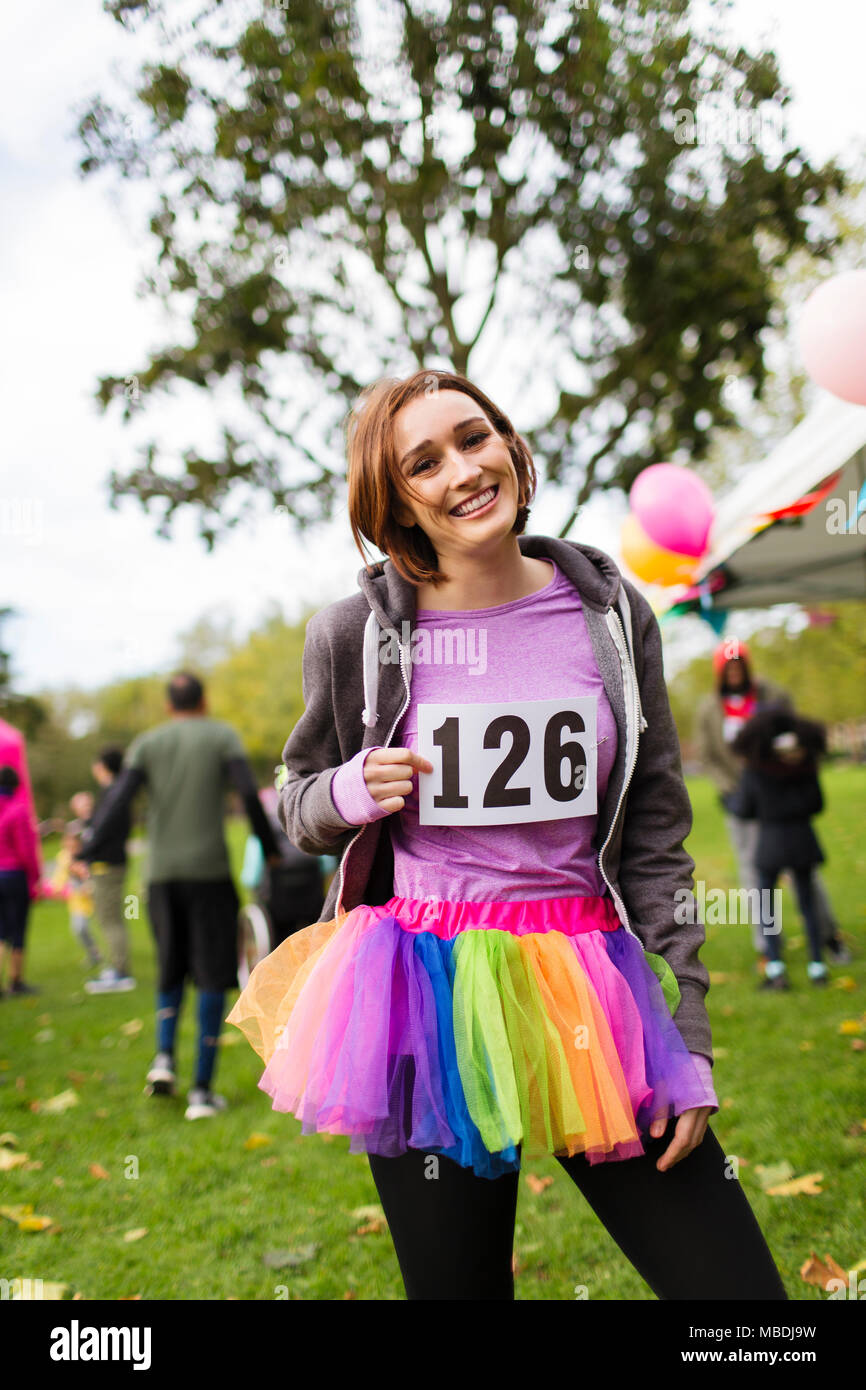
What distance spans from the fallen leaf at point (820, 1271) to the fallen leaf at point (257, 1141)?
7.85 ft

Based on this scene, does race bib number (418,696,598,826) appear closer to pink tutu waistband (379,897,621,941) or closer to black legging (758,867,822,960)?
pink tutu waistband (379,897,621,941)

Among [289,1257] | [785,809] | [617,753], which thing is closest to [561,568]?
[617,753]

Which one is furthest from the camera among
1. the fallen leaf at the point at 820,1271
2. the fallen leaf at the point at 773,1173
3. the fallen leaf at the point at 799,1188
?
the fallen leaf at the point at 773,1173

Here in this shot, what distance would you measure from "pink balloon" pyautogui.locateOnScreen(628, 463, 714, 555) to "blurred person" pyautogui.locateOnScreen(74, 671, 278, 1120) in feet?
7.63

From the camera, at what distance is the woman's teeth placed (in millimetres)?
1767

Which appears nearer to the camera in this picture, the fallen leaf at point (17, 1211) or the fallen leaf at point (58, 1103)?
the fallen leaf at point (17, 1211)

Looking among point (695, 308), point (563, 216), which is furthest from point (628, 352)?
point (563, 216)

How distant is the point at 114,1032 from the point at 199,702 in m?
2.93

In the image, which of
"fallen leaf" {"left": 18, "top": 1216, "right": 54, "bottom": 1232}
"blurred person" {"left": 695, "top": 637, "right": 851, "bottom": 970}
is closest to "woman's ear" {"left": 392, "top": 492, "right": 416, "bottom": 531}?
"fallen leaf" {"left": 18, "top": 1216, "right": 54, "bottom": 1232}

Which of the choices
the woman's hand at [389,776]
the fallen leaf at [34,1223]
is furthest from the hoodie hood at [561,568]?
the fallen leaf at [34,1223]

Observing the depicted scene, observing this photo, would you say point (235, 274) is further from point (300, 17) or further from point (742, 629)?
point (742, 629)

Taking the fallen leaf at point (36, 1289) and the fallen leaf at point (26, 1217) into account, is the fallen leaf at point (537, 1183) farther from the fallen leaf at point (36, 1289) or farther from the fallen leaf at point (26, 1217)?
the fallen leaf at point (26, 1217)

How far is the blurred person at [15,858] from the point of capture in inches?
293

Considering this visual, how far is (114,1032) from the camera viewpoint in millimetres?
7117
